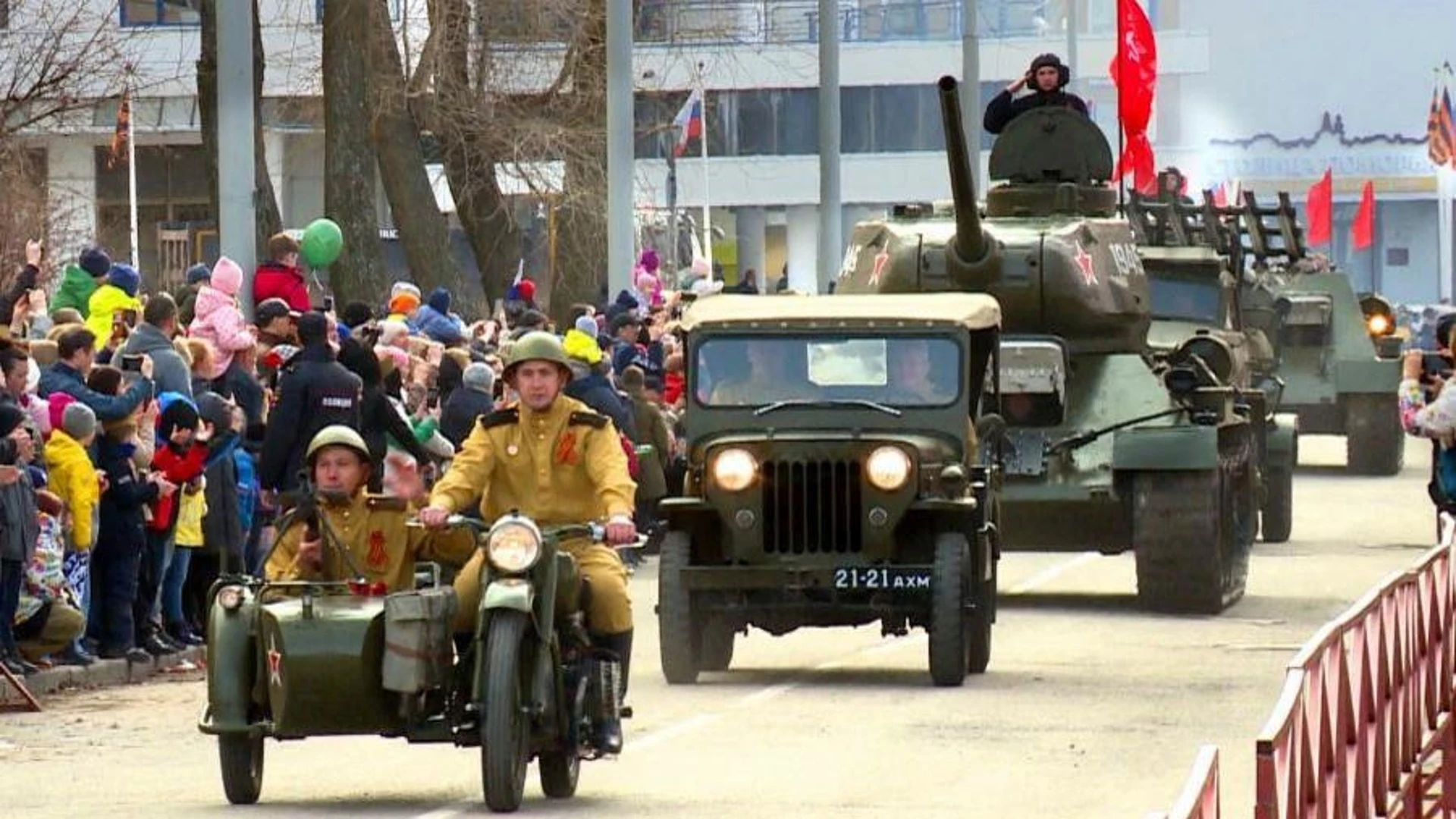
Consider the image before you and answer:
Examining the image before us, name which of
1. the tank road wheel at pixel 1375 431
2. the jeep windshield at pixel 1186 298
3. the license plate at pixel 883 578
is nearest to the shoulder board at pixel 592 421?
the license plate at pixel 883 578

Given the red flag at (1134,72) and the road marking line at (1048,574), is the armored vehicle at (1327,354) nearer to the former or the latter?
the red flag at (1134,72)

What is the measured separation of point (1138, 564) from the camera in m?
25.3

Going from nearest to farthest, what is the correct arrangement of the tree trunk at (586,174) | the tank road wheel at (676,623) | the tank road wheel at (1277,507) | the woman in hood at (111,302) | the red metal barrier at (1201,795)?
1. the red metal barrier at (1201,795)
2. the tank road wheel at (676,623)
3. the woman in hood at (111,302)
4. the tank road wheel at (1277,507)
5. the tree trunk at (586,174)

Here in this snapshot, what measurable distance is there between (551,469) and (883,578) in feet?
17.2

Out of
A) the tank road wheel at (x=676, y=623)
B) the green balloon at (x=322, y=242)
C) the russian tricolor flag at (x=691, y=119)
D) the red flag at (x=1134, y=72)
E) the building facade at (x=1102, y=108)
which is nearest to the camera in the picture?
the tank road wheel at (x=676, y=623)

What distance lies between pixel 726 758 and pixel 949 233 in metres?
10.8

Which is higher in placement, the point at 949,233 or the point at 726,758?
the point at 949,233

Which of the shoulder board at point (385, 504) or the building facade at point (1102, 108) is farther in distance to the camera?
the building facade at point (1102, 108)

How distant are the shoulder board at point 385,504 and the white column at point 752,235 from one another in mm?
85706

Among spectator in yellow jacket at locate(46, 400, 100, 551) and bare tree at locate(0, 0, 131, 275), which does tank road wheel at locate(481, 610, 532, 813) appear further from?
bare tree at locate(0, 0, 131, 275)

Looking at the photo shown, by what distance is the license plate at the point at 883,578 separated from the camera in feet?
67.2

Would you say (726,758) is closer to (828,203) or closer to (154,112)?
(828,203)

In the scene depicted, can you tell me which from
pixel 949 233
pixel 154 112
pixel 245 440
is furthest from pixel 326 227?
pixel 154 112

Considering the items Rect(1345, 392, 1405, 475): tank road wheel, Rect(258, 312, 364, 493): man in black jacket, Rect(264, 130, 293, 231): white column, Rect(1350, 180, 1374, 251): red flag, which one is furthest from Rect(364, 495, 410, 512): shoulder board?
Rect(1350, 180, 1374, 251): red flag
